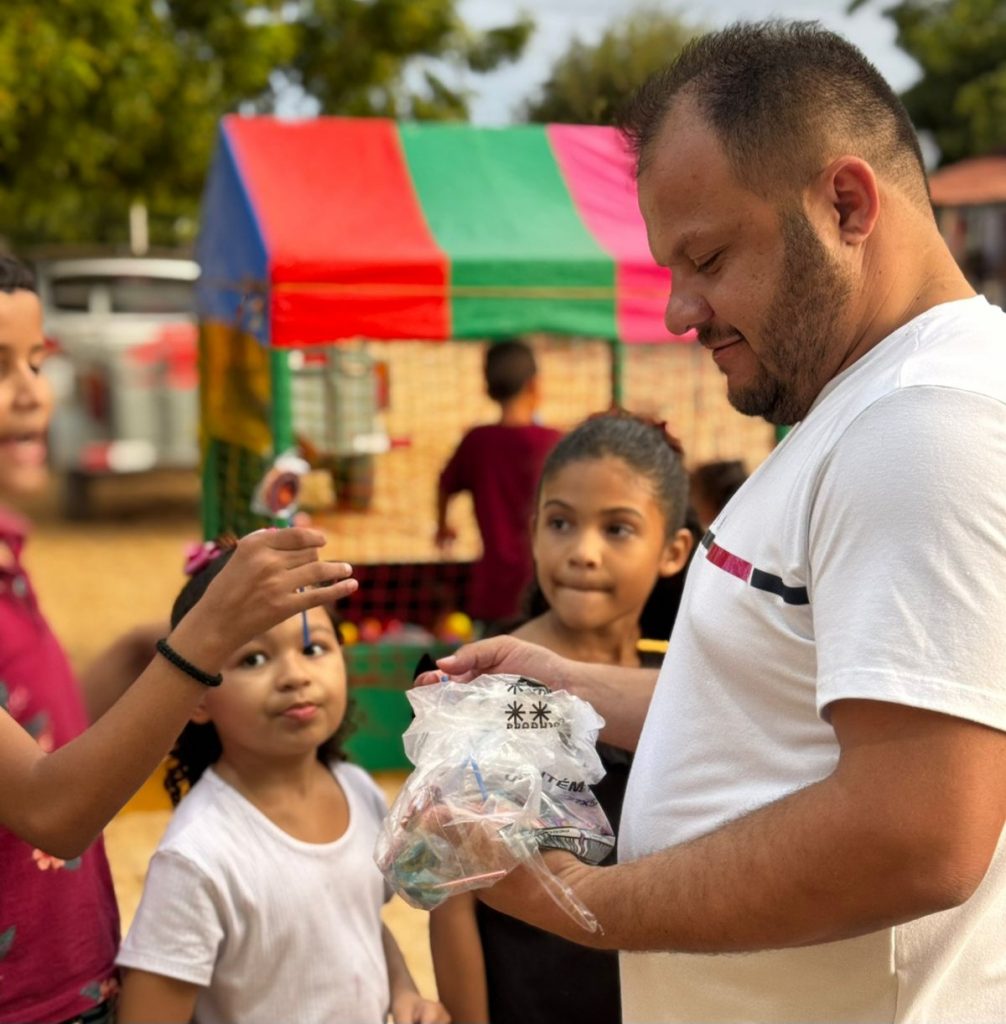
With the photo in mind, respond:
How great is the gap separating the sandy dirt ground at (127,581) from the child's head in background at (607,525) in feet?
6.03

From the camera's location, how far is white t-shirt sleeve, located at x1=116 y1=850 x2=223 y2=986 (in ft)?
7.13

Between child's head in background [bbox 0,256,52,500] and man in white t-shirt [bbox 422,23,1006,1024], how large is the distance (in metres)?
0.92

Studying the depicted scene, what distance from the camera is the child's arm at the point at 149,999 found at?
216cm

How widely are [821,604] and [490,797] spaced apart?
1.50ft

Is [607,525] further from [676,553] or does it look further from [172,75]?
[172,75]

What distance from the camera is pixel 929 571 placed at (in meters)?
1.21

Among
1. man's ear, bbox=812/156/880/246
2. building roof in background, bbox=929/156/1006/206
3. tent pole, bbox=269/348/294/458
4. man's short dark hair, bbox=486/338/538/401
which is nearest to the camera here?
man's ear, bbox=812/156/880/246

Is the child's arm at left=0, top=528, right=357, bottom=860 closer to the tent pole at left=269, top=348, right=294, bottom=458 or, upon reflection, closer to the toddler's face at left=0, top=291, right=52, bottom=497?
the toddler's face at left=0, top=291, right=52, bottom=497

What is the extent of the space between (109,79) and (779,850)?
13.2m

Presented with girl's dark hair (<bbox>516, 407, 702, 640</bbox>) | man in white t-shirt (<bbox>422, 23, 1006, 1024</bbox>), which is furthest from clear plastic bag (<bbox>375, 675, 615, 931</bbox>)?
girl's dark hair (<bbox>516, 407, 702, 640</bbox>)

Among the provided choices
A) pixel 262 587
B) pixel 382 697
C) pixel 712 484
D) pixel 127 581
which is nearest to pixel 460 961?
pixel 262 587

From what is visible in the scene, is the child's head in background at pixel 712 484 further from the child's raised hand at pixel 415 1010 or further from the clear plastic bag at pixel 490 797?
the clear plastic bag at pixel 490 797

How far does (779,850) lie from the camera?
1299 millimetres

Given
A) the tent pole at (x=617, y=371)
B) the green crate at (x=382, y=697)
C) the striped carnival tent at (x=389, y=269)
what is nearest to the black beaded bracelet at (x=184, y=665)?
the striped carnival tent at (x=389, y=269)
